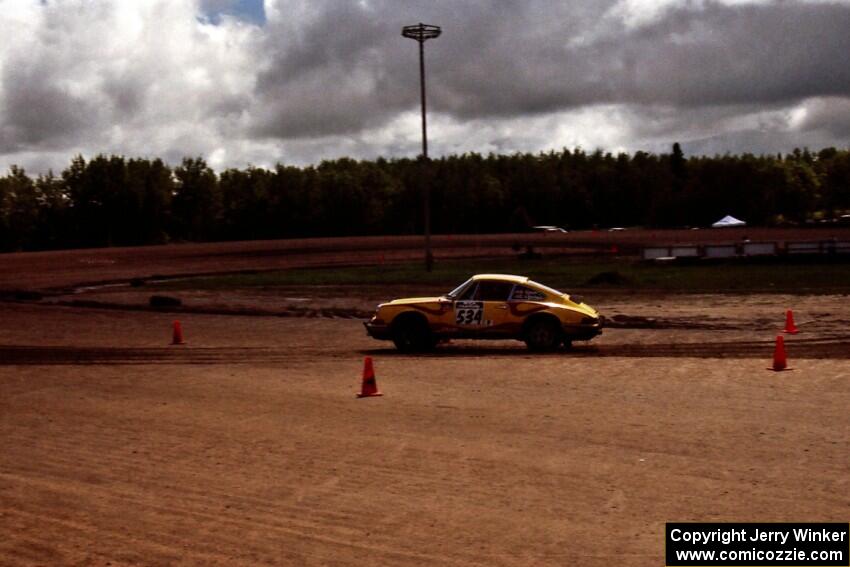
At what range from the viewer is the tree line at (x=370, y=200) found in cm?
10812

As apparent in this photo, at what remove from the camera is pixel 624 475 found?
30.7 feet

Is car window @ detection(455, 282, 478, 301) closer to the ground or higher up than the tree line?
closer to the ground

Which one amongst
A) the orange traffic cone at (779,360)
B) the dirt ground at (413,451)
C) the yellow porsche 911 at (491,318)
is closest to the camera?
the dirt ground at (413,451)

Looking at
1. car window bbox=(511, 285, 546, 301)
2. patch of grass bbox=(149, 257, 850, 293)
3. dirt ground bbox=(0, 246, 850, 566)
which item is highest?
car window bbox=(511, 285, 546, 301)

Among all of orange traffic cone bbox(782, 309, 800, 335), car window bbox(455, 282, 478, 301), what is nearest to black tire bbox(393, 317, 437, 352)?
car window bbox(455, 282, 478, 301)

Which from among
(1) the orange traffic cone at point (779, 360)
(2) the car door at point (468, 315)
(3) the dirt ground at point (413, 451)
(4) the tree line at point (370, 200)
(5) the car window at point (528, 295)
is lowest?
(3) the dirt ground at point (413, 451)

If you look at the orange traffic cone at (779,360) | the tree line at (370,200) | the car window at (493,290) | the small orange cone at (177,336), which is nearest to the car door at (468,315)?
the car window at (493,290)

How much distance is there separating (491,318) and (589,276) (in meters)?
22.7

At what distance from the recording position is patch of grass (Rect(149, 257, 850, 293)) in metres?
34.3

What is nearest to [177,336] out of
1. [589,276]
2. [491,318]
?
[491,318]

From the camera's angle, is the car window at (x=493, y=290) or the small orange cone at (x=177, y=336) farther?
the small orange cone at (x=177, y=336)

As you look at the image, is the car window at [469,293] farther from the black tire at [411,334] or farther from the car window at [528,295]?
the black tire at [411,334]

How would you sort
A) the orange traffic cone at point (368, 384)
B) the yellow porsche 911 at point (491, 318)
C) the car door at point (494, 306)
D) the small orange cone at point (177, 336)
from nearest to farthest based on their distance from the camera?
the orange traffic cone at point (368, 384) < the yellow porsche 911 at point (491, 318) < the car door at point (494, 306) < the small orange cone at point (177, 336)

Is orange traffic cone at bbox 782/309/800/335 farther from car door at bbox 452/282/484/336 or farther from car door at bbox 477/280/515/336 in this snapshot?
car door at bbox 452/282/484/336
